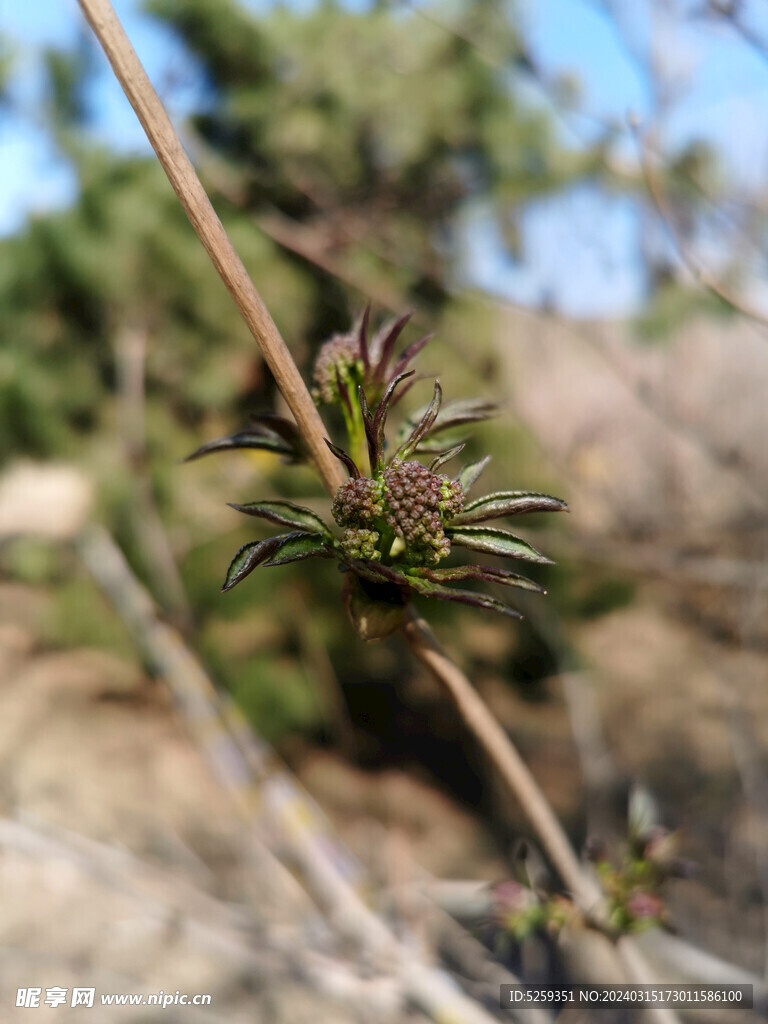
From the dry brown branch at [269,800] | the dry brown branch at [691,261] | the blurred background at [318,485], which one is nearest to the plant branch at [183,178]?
the dry brown branch at [691,261]

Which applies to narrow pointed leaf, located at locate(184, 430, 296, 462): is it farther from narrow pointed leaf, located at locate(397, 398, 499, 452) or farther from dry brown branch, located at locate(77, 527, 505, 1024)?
dry brown branch, located at locate(77, 527, 505, 1024)

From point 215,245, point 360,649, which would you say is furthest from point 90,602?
point 215,245

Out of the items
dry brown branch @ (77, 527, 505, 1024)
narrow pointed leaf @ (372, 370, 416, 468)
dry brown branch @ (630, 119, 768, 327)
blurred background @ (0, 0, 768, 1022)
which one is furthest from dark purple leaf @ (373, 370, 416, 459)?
blurred background @ (0, 0, 768, 1022)

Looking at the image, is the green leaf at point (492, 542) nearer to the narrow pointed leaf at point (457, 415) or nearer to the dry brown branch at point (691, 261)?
the narrow pointed leaf at point (457, 415)

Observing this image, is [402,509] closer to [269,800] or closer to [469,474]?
[469,474]

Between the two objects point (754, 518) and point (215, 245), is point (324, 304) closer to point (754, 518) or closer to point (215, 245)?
point (754, 518)

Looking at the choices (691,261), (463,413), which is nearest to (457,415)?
(463,413)
